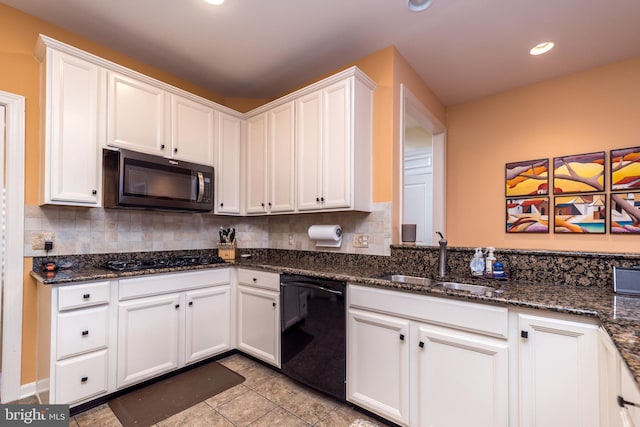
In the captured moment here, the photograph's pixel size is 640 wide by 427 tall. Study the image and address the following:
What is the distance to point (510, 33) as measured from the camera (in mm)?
2277

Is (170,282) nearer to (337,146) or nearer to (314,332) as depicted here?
(314,332)

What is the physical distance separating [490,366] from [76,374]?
239cm

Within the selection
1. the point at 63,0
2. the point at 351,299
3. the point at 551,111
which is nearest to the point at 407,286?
the point at 351,299

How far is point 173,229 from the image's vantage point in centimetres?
289

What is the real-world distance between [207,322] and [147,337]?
47 centimetres

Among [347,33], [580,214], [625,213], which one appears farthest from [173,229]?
[625,213]

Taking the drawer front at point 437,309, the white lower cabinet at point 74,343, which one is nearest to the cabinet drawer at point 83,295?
the white lower cabinet at point 74,343

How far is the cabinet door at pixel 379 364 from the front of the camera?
1.68 m

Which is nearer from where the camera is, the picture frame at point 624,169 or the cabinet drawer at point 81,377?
the cabinet drawer at point 81,377

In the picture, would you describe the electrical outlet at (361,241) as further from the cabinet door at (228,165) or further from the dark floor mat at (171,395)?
the dark floor mat at (171,395)

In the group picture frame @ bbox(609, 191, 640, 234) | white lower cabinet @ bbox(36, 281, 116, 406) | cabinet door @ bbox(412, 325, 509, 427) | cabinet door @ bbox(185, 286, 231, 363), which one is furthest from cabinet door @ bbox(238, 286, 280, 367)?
picture frame @ bbox(609, 191, 640, 234)

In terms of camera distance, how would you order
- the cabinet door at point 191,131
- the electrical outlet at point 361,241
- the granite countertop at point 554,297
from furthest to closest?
the cabinet door at point 191,131
the electrical outlet at point 361,241
the granite countertop at point 554,297

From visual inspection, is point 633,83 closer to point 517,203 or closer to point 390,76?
point 517,203

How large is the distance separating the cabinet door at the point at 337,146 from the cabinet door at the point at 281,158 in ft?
1.25
